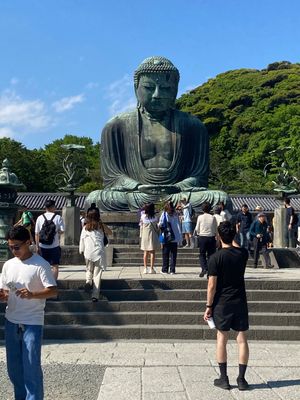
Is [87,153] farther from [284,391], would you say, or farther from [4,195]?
[284,391]

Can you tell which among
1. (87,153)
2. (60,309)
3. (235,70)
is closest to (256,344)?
(60,309)

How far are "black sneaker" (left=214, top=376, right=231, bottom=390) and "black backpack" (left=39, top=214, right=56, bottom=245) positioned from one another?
14.1 feet

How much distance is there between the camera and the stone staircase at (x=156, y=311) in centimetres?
764

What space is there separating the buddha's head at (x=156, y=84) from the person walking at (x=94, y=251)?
32.6ft

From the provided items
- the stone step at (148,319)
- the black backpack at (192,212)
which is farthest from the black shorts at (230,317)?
the black backpack at (192,212)

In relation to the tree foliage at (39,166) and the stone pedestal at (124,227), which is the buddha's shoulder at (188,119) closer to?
the stone pedestal at (124,227)

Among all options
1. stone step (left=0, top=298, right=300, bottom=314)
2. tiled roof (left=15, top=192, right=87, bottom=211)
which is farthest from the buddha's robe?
tiled roof (left=15, top=192, right=87, bottom=211)

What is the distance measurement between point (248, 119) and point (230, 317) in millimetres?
47391

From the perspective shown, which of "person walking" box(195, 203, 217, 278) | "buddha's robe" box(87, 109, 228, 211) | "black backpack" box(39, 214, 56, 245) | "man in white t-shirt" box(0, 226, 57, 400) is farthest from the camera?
"buddha's robe" box(87, 109, 228, 211)

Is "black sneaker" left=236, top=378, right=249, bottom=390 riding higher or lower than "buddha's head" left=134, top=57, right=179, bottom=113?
lower

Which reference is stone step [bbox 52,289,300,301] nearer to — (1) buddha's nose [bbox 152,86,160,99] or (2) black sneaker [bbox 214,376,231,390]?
(2) black sneaker [bbox 214,376,231,390]

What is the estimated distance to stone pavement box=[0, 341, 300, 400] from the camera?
496 cm

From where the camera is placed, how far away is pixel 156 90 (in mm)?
17859

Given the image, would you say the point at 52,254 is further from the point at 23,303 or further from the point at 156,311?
the point at 23,303
